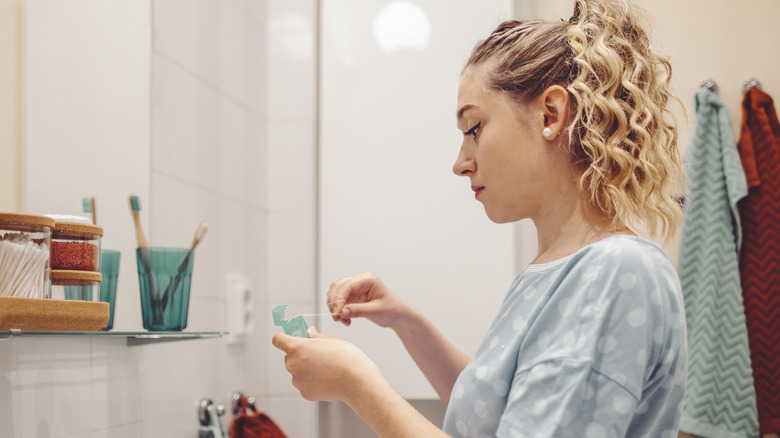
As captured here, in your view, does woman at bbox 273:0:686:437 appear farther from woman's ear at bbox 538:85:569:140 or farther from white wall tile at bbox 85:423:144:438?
white wall tile at bbox 85:423:144:438

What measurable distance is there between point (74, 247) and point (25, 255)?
98 millimetres

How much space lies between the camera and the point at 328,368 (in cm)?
91

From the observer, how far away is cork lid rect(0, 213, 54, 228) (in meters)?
0.88

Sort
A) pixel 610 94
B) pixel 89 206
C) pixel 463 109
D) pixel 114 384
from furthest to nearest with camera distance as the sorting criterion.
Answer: pixel 114 384
pixel 89 206
pixel 463 109
pixel 610 94

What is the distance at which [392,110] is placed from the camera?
1845 millimetres

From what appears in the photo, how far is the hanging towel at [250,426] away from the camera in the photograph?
5.37 ft

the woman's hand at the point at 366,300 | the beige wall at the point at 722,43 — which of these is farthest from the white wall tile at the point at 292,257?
the beige wall at the point at 722,43

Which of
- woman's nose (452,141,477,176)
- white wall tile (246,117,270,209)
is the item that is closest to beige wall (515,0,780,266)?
white wall tile (246,117,270,209)

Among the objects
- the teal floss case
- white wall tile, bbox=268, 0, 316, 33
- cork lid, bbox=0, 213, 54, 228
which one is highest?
white wall tile, bbox=268, 0, 316, 33

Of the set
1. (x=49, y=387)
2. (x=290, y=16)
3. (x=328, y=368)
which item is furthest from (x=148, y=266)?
(x=290, y=16)

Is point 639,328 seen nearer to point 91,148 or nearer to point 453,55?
point 91,148

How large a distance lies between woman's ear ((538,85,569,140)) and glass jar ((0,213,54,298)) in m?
0.59

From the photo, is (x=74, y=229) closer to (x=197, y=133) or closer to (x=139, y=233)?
(x=139, y=233)

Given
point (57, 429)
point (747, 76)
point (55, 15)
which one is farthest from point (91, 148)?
point (747, 76)
